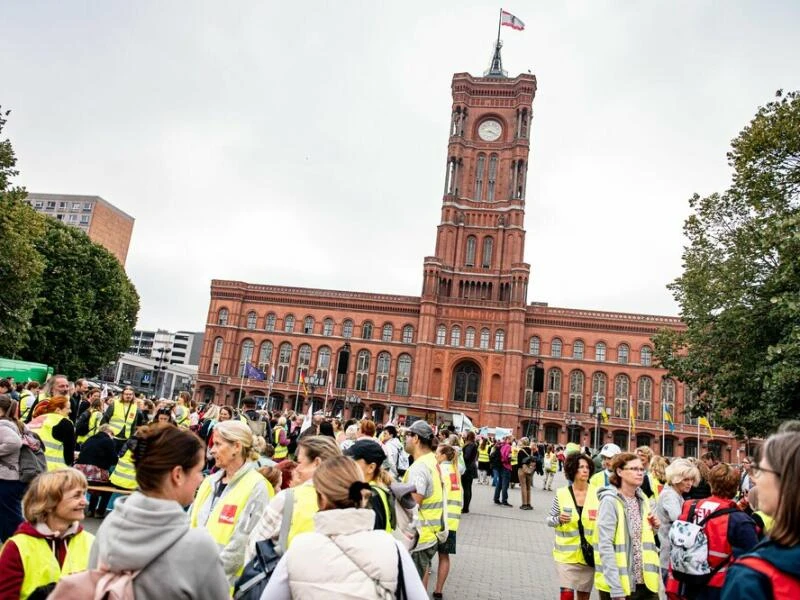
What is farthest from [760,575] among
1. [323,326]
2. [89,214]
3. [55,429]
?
[89,214]

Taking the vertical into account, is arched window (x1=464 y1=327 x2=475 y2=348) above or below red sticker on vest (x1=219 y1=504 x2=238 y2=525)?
above

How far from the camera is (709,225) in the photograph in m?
20.2

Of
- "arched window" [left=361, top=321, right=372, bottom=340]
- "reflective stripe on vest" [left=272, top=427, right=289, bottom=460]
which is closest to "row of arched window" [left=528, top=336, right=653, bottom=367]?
"arched window" [left=361, top=321, right=372, bottom=340]

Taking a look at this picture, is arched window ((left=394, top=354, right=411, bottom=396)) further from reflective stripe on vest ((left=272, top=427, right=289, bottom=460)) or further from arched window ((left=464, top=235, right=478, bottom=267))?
reflective stripe on vest ((left=272, top=427, right=289, bottom=460))

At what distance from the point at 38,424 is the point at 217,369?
56.2 m

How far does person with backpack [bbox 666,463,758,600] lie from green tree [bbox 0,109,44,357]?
87.6ft

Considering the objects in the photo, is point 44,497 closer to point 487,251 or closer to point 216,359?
point 487,251

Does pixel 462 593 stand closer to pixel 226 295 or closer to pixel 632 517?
pixel 632 517

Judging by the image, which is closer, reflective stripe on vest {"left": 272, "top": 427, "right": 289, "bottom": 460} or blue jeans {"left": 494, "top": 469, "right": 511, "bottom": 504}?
reflective stripe on vest {"left": 272, "top": 427, "right": 289, "bottom": 460}

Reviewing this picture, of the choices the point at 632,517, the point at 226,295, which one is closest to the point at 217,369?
the point at 226,295

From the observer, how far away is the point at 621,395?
54938mm

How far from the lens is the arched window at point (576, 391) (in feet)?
180

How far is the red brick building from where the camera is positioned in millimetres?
54031

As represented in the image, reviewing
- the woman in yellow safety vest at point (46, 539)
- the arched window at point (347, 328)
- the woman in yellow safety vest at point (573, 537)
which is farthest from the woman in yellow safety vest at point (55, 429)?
the arched window at point (347, 328)
